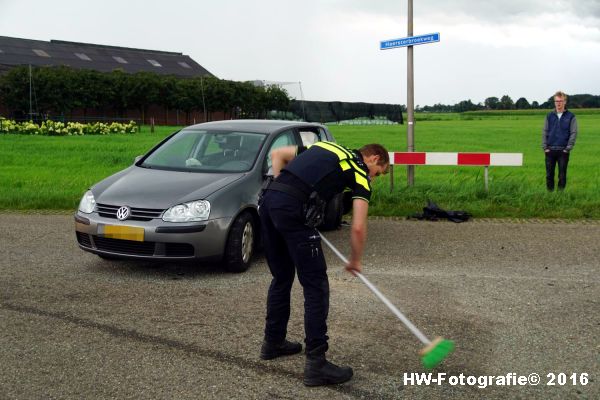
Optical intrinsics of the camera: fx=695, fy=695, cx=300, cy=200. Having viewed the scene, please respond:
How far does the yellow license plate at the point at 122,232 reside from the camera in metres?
6.51

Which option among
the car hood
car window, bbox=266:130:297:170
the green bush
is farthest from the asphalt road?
the green bush

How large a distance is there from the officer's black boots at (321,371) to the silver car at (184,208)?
269cm

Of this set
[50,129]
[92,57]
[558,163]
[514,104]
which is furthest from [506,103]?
[558,163]

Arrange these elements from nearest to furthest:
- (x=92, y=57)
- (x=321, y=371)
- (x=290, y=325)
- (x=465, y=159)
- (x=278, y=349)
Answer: (x=321, y=371) → (x=278, y=349) → (x=290, y=325) → (x=465, y=159) → (x=92, y=57)

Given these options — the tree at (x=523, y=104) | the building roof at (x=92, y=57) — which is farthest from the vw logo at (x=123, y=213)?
the tree at (x=523, y=104)

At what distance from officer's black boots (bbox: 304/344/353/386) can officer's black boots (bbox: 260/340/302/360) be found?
1.22ft

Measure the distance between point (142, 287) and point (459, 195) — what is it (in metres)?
6.69

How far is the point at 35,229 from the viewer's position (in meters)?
9.34

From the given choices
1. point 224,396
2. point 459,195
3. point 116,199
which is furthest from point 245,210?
point 459,195

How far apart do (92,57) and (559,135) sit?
213ft

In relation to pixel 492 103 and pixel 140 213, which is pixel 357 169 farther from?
pixel 492 103

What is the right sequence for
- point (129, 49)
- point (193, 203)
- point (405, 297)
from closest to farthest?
point (405, 297)
point (193, 203)
point (129, 49)

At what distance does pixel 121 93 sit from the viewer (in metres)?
56.3

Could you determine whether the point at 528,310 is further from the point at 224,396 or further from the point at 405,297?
the point at 224,396
